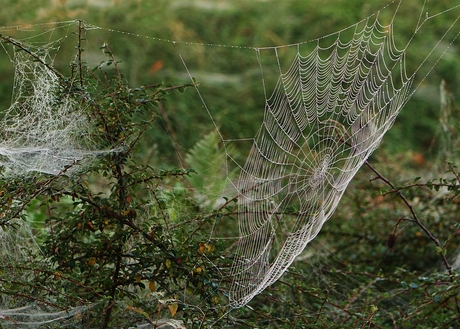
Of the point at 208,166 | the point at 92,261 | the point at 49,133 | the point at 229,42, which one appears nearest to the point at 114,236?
the point at 92,261

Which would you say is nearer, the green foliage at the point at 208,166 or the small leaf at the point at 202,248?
the small leaf at the point at 202,248

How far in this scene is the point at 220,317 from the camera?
265 cm

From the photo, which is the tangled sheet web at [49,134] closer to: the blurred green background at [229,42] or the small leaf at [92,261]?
the small leaf at [92,261]

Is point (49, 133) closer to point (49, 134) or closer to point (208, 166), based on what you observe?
point (49, 134)

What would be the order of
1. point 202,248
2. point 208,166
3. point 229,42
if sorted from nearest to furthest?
point 202,248 < point 208,166 < point 229,42

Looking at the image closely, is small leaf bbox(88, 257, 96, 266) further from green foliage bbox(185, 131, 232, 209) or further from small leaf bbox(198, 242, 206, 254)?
green foliage bbox(185, 131, 232, 209)

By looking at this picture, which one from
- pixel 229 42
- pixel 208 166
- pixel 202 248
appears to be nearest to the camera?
pixel 202 248

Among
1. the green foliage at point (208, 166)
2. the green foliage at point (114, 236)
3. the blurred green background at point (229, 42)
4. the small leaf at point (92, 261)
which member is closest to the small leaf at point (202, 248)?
the green foliage at point (114, 236)

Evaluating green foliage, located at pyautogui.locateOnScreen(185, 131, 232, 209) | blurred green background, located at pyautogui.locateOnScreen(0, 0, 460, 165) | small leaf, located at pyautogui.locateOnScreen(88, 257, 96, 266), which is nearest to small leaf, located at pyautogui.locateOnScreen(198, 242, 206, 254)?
small leaf, located at pyautogui.locateOnScreen(88, 257, 96, 266)

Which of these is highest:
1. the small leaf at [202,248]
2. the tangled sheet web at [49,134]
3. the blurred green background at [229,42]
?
the tangled sheet web at [49,134]

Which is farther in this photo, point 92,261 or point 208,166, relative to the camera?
point 208,166

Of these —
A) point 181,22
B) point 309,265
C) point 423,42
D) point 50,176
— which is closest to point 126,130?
point 50,176

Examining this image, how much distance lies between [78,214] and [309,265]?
5.06ft

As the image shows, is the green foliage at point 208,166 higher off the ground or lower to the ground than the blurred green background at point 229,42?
higher
